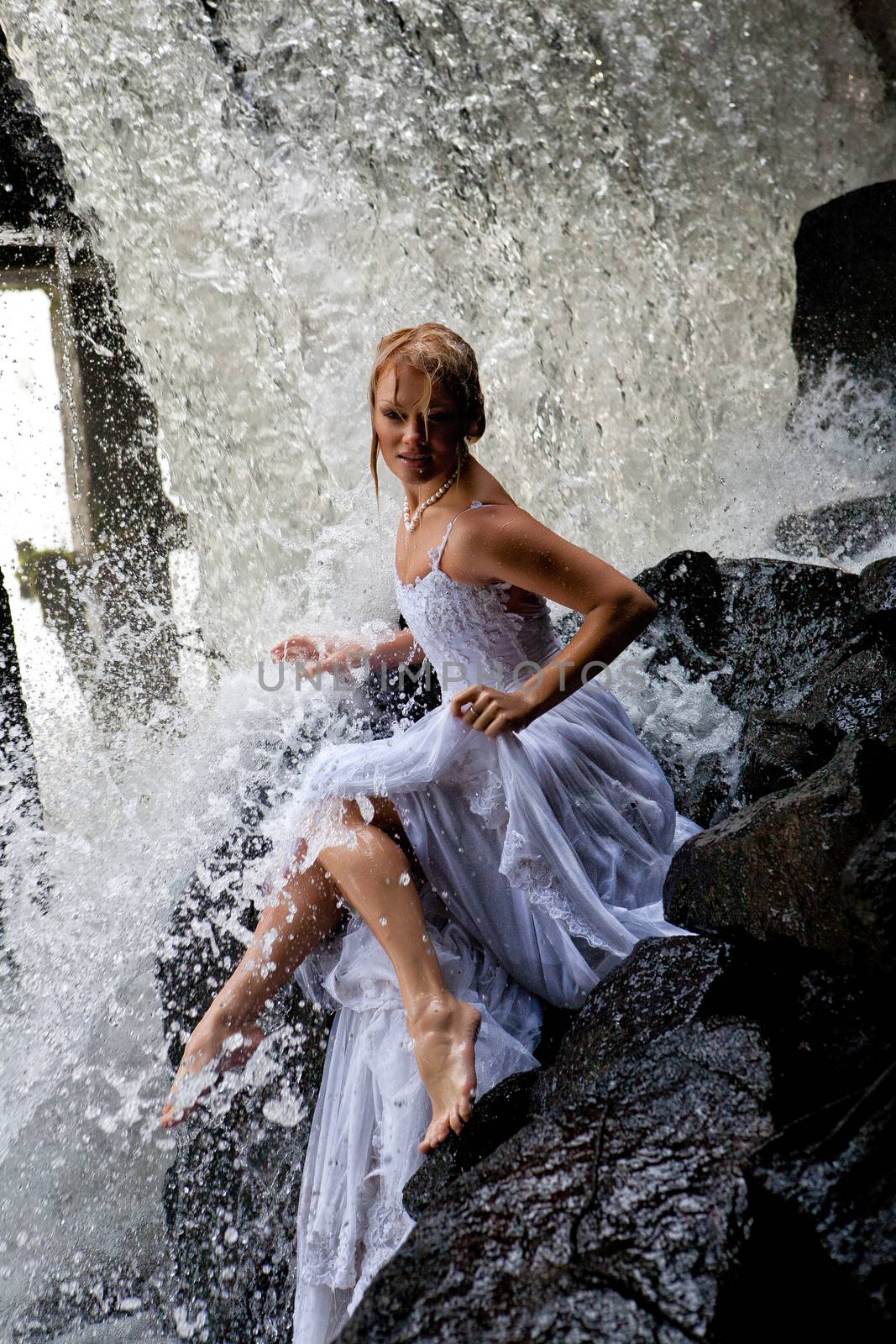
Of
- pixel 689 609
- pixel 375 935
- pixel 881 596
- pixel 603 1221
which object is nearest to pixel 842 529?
pixel 689 609

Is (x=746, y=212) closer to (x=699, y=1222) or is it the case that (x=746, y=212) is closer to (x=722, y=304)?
(x=722, y=304)

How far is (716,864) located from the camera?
205 cm

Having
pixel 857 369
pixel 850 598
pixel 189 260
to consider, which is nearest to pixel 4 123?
pixel 189 260

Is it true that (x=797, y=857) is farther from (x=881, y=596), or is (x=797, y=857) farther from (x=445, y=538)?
(x=881, y=596)

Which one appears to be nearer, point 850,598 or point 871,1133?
point 871,1133

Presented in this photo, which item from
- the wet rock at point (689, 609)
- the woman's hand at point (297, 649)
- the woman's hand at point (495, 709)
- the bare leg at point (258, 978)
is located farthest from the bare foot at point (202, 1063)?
the wet rock at point (689, 609)

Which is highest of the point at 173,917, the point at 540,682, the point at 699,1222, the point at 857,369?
the point at 857,369

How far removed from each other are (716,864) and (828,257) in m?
5.73

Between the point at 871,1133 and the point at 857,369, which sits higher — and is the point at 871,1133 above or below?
below

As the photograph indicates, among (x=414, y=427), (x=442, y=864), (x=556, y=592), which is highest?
(x=414, y=427)

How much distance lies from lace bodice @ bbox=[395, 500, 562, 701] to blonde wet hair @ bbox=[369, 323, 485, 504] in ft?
0.85

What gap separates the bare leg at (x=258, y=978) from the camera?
7.30 feet

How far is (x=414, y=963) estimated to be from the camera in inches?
84.6

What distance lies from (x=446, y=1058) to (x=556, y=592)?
1.02 meters
